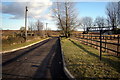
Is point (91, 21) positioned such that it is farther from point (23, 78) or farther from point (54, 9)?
point (23, 78)

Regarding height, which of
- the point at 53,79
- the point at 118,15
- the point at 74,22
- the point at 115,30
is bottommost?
the point at 53,79

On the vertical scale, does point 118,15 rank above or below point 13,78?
above

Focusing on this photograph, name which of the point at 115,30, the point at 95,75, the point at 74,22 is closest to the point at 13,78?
the point at 95,75

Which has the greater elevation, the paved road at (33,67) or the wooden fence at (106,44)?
the wooden fence at (106,44)

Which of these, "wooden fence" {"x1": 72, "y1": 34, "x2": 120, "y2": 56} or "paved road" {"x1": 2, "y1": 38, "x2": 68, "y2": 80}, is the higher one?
"wooden fence" {"x1": 72, "y1": 34, "x2": 120, "y2": 56}

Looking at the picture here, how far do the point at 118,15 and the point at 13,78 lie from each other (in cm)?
4870

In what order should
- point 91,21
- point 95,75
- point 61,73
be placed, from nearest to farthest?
point 95,75 → point 61,73 → point 91,21

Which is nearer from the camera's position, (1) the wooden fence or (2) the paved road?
(2) the paved road

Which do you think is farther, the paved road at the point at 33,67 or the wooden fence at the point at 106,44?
the wooden fence at the point at 106,44

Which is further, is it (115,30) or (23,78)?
(115,30)

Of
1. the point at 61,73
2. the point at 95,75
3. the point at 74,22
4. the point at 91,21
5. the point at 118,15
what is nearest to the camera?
the point at 95,75

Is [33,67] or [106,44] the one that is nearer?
[33,67]

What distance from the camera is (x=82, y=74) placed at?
13.7ft

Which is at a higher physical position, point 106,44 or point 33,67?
point 106,44
